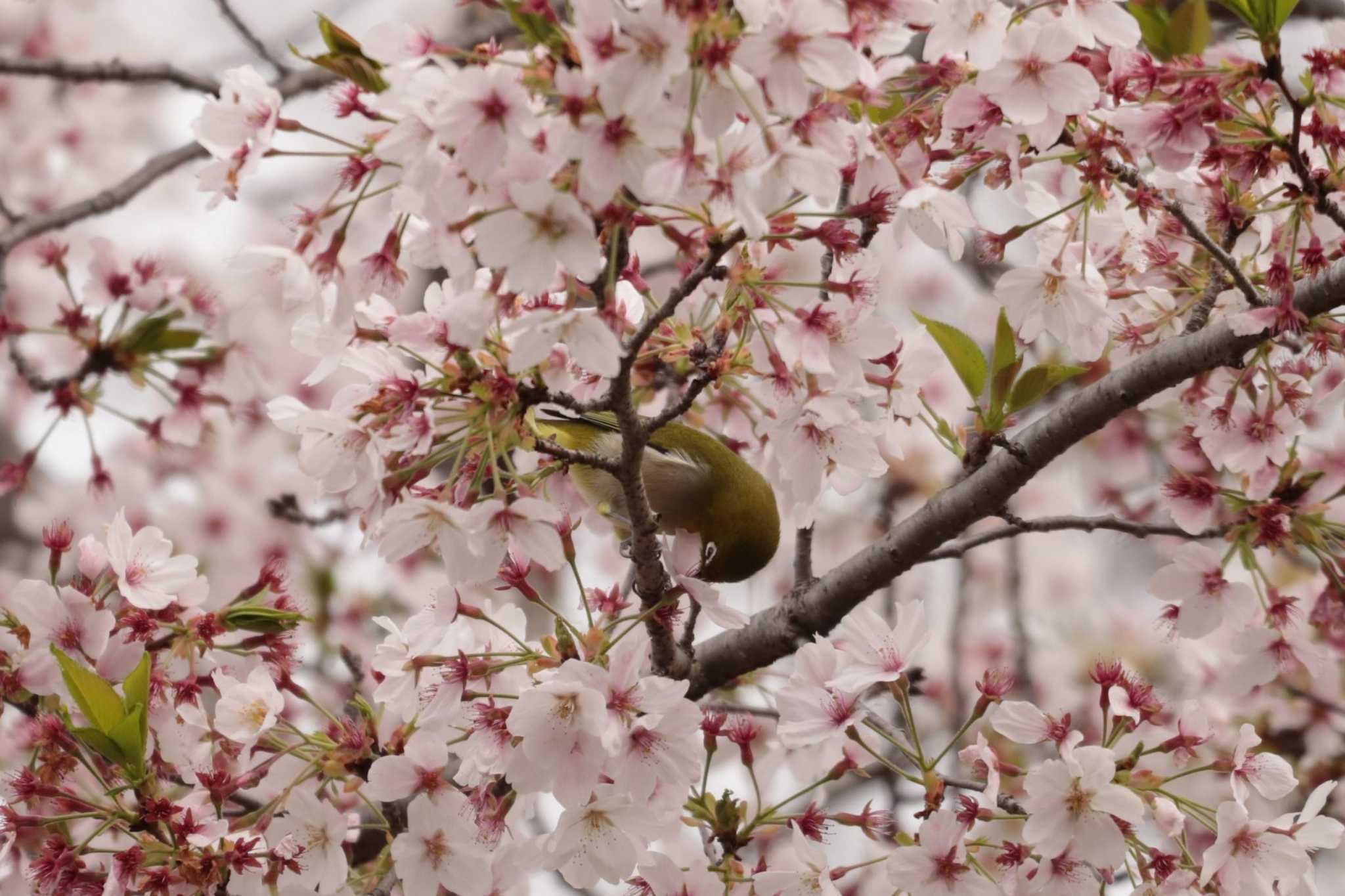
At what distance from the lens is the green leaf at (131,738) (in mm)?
2164

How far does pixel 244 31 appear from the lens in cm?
402

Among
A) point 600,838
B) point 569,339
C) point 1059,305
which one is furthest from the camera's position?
point 1059,305

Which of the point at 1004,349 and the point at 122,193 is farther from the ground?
the point at 1004,349

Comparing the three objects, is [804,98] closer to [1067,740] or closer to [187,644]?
[1067,740]

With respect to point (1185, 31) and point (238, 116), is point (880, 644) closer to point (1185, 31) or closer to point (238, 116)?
point (238, 116)

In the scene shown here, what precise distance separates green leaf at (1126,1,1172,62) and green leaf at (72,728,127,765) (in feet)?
7.90

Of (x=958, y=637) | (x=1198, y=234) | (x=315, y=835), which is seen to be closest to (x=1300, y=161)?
(x=1198, y=234)

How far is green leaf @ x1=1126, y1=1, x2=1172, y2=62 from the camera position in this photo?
277 cm

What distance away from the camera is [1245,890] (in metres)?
2.18

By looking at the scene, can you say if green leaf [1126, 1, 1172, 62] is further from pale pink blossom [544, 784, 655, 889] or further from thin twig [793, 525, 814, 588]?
pale pink blossom [544, 784, 655, 889]

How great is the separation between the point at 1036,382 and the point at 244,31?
9.07 feet

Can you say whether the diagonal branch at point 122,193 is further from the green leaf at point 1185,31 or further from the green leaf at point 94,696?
the green leaf at point 1185,31

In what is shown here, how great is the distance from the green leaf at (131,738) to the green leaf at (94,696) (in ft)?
0.07

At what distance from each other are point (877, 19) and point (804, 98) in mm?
239
